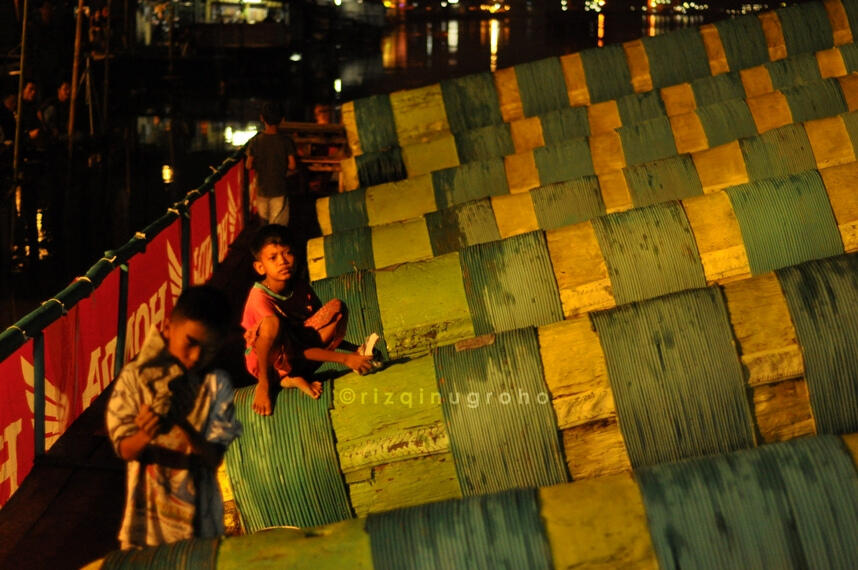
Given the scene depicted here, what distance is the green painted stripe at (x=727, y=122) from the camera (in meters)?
7.99

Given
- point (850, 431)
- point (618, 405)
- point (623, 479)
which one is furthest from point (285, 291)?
point (850, 431)

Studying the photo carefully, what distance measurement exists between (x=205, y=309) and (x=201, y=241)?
538cm

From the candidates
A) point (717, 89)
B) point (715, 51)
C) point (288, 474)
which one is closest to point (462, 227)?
point (288, 474)

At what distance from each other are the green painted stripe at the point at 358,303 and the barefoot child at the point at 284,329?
0.30 meters

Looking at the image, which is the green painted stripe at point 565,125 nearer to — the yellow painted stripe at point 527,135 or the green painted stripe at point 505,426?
the yellow painted stripe at point 527,135

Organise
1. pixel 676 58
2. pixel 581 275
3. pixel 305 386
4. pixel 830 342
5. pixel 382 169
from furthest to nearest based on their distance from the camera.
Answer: pixel 676 58
pixel 382 169
pixel 581 275
pixel 305 386
pixel 830 342

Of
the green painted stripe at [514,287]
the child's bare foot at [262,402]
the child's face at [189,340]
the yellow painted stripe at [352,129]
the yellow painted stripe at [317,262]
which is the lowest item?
the child's bare foot at [262,402]

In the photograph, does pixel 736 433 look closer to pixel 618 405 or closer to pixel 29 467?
pixel 618 405

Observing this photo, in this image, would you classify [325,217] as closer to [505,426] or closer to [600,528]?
[505,426]

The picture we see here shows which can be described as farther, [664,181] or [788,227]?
[664,181]

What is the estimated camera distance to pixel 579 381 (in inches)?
140

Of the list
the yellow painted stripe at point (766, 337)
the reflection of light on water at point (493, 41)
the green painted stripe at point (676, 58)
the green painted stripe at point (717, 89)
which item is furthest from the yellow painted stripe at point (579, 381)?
the reflection of light on water at point (493, 41)

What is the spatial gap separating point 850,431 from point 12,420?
4115 mm

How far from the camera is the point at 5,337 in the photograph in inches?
176
